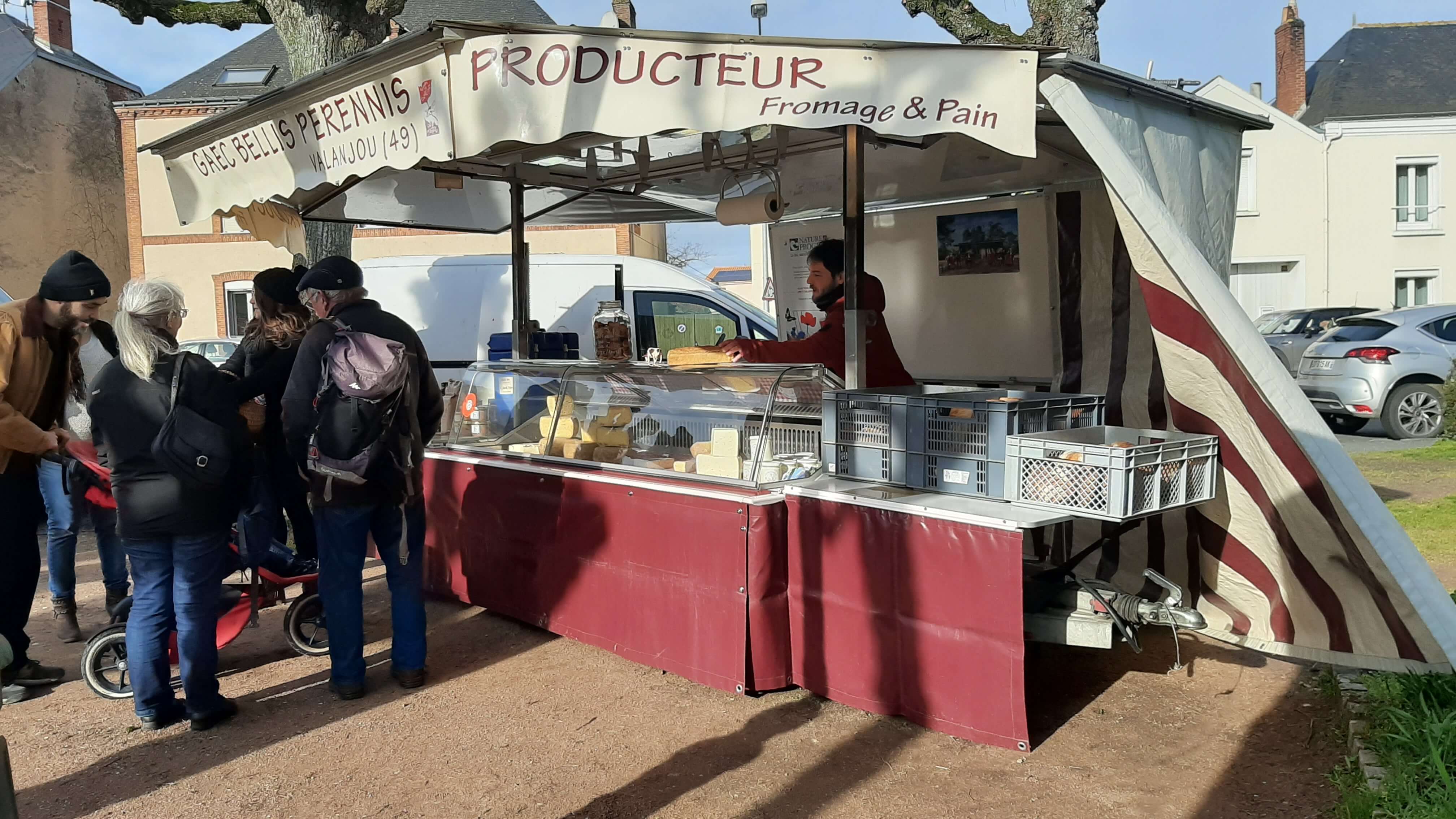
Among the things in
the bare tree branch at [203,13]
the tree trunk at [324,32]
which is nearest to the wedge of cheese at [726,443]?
the tree trunk at [324,32]

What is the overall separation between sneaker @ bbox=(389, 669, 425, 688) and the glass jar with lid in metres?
2.17

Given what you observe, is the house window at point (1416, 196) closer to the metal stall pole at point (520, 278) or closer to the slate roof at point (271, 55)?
the slate roof at point (271, 55)

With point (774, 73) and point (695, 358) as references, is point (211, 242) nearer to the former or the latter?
point (695, 358)

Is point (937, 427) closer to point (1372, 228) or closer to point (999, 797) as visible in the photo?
point (999, 797)

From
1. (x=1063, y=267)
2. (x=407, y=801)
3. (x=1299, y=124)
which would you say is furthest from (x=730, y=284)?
(x=407, y=801)

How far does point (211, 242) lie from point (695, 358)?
72.0 feet

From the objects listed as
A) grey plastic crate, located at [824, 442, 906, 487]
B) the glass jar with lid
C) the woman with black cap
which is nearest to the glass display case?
grey plastic crate, located at [824, 442, 906, 487]

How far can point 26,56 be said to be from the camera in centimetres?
2133

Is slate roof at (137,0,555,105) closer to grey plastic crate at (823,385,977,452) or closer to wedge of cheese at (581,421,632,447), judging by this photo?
wedge of cheese at (581,421,632,447)

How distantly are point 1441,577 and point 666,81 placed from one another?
5147mm

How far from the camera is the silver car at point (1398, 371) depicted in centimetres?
1224

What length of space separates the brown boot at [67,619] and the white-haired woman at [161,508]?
70.8 inches

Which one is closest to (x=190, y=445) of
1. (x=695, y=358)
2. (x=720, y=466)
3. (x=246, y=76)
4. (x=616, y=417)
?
(x=616, y=417)

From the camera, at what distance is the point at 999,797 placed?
10.9ft
